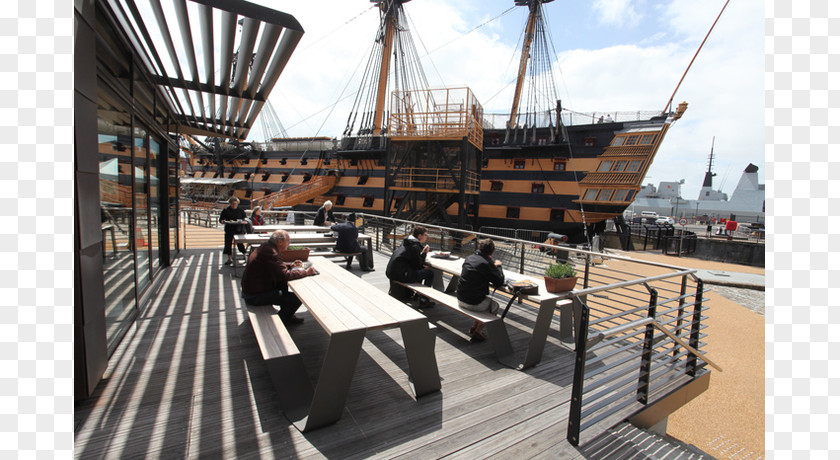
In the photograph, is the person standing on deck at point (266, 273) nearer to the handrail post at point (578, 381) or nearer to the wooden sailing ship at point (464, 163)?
the handrail post at point (578, 381)

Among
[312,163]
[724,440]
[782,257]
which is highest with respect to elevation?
[312,163]

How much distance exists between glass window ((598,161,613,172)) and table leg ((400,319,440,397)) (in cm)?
1841

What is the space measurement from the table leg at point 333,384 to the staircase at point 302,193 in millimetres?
21765

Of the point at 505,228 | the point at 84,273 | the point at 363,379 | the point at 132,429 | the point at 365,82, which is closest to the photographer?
the point at 132,429

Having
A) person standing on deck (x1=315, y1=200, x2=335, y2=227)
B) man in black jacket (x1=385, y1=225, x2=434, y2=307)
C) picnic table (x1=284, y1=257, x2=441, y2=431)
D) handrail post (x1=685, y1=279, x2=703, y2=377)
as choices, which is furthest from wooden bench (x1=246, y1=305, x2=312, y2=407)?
person standing on deck (x1=315, y1=200, x2=335, y2=227)

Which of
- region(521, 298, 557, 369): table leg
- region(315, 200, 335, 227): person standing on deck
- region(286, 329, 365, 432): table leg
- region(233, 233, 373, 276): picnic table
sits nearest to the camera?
region(286, 329, 365, 432): table leg

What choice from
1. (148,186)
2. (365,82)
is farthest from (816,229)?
(365,82)

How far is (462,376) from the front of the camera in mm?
3150

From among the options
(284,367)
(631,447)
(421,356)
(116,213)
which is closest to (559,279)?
(631,447)

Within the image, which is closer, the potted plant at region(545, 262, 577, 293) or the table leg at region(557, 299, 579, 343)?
the potted plant at region(545, 262, 577, 293)

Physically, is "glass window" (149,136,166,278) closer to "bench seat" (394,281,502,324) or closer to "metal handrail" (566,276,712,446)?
"bench seat" (394,281,502,324)

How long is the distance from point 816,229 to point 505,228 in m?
16.9

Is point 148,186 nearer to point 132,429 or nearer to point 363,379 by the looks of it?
point 132,429

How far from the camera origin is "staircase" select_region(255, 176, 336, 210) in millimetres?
22672
